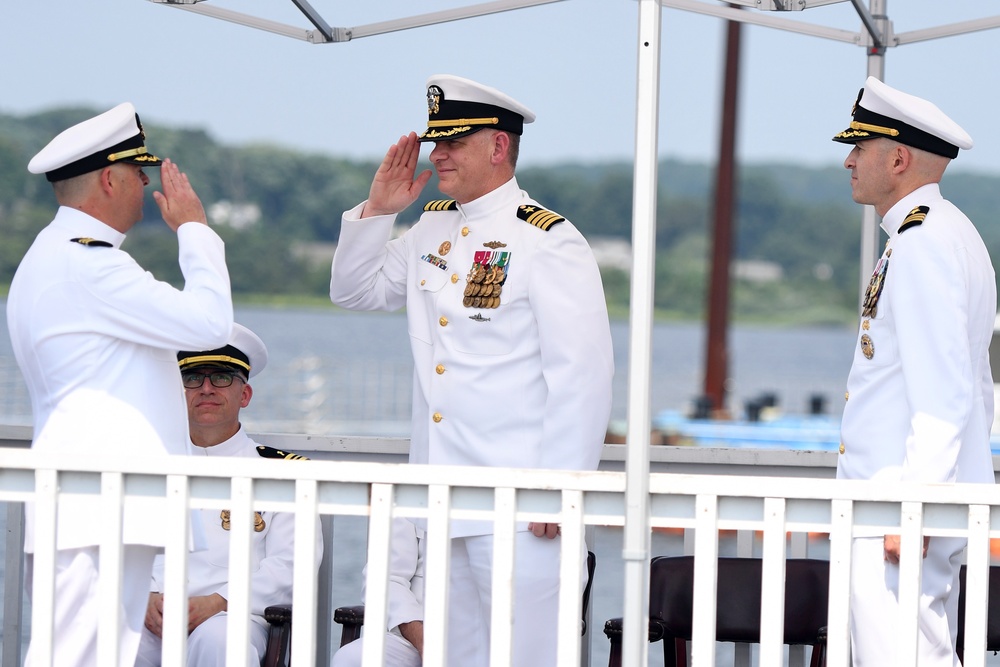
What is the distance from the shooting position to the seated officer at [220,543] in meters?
3.65

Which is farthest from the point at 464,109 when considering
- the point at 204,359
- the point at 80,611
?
the point at 80,611

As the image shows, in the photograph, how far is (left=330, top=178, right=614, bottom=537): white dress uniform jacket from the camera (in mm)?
3359

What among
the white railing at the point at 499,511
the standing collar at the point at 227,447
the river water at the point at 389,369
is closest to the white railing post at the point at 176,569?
the white railing at the point at 499,511

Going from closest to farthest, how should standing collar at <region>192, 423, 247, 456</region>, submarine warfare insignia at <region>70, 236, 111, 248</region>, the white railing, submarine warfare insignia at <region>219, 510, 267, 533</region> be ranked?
the white railing → submarine warfare insignia at <region>70, 236, 111, 248</region> → submarine warfare insignia at <region>219, 510, 267, 533</region> → standing collar at <region>192, 423, 247, 456</region>

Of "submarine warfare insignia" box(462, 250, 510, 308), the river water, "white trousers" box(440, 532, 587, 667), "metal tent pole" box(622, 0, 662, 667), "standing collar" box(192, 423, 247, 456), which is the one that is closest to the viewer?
"metal tent pole" box(622, 0, 662, 667)

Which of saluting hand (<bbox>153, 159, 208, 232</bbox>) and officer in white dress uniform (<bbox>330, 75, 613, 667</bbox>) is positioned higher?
saluting hand (<bbox>153, 159, 208, 232</bbox>)

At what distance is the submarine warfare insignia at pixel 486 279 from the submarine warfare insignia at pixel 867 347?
860 millimetres

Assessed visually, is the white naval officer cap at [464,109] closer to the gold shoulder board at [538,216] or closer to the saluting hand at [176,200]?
the gold shoulder board at [538,216]

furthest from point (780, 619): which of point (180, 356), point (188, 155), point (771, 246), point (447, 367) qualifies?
point (771, 246)

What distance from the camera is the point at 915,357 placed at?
2.98 m

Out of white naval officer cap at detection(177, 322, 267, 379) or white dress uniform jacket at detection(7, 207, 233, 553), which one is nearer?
white dress uniform jacket at detection(7, 207, 233, 553)

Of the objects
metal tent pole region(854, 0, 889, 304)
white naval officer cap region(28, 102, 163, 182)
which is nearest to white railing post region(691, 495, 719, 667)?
white naval officer cap region(28, 102, 163, 182)

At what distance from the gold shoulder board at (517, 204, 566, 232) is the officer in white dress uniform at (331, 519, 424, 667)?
32.4 inches

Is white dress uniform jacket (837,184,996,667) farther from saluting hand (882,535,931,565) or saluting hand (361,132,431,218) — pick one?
saluting hand (361,132,431,218)
